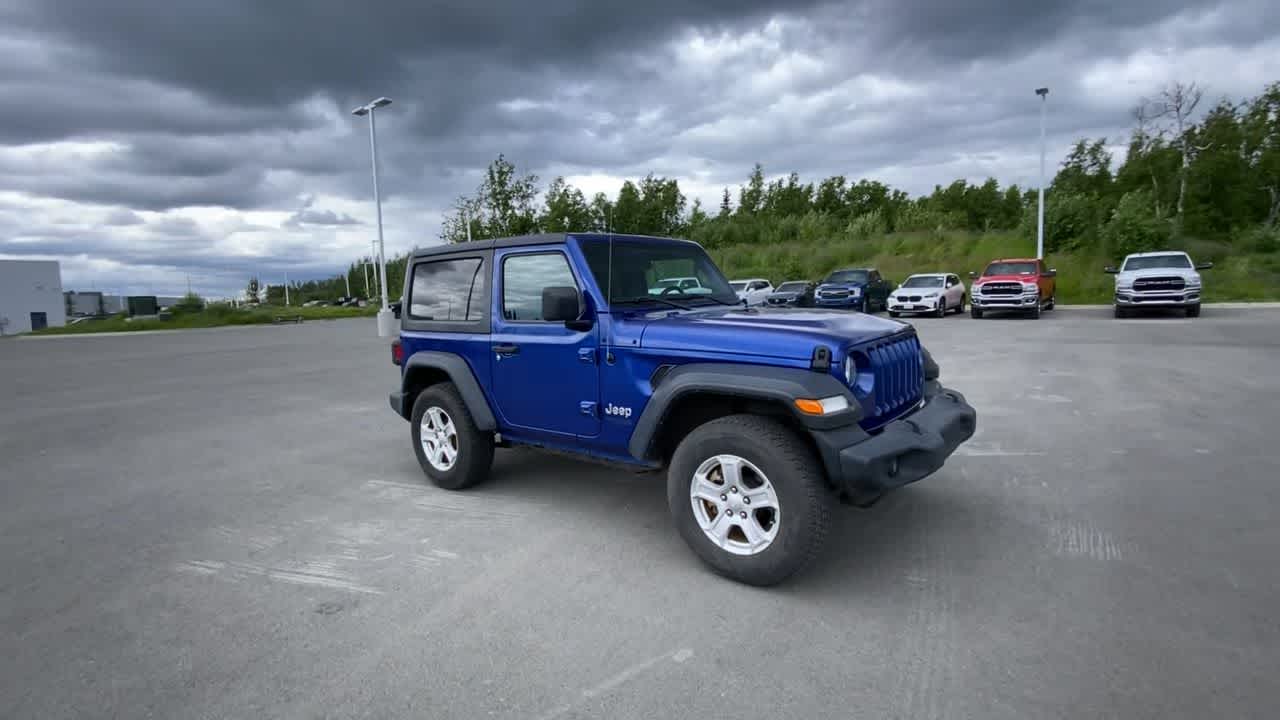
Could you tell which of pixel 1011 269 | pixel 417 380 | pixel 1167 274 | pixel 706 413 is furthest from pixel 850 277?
pixel 706 413

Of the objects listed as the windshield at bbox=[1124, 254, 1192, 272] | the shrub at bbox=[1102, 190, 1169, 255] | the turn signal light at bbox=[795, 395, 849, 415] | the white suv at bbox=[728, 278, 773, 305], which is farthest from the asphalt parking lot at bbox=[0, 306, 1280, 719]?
the shrub at bbox=[1102, 190, 1169, 255]

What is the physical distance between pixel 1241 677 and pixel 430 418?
4.89m

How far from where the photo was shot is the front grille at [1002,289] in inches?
823

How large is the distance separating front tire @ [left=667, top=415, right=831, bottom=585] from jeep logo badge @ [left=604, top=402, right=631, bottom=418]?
0.49 metres

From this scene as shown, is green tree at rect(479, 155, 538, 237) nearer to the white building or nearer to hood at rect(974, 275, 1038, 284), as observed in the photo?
hood at rect(974, 275, 1038, 284)

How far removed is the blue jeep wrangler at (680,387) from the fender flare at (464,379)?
0.01 meters

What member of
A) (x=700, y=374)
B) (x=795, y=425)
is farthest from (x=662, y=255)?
(x=795, y=425)

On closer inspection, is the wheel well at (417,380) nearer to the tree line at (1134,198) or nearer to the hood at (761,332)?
the hood at (761,332)

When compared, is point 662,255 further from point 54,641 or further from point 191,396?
point 191,396

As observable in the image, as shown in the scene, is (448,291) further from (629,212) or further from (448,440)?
(629,212)

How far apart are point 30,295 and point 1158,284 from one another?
9331cm

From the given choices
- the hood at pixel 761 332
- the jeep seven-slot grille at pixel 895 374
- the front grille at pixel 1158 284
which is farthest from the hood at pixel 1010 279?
the hood at pixel 761 332

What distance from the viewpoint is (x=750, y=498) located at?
11.7 feet

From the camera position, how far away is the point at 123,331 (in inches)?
1223
